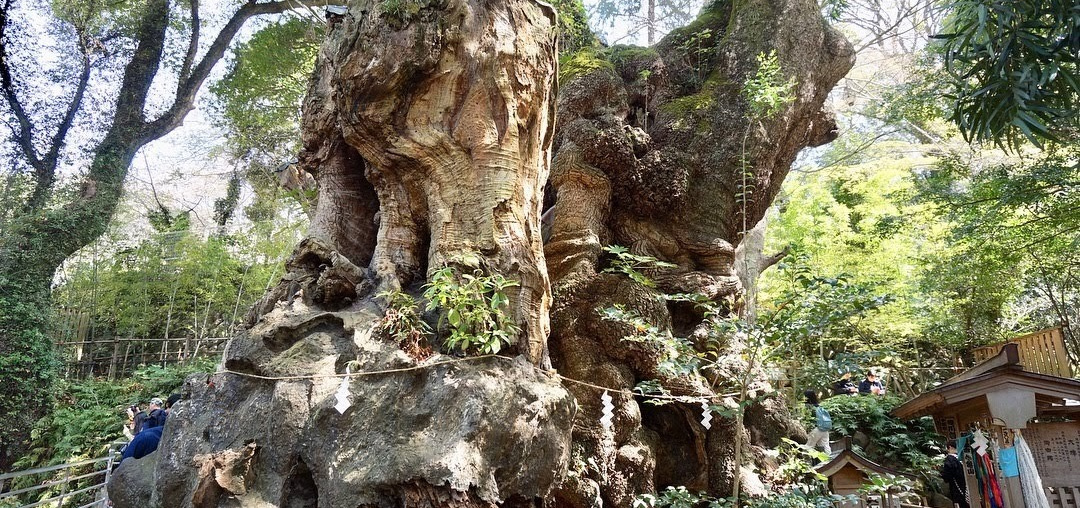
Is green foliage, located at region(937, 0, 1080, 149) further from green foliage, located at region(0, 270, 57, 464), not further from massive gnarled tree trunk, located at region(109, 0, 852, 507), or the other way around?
green foliage, located at region(0, 270, 57, 464)

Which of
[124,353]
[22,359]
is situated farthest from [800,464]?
[124,353]

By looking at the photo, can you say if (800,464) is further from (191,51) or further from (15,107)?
(15,107)

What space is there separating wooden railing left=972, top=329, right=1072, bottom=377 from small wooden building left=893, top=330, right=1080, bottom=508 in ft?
5.23

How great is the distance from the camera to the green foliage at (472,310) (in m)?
3.43

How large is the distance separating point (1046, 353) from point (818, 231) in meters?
5.30

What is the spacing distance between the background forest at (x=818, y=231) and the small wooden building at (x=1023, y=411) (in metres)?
1.18

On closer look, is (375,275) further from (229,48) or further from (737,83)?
(229,48)

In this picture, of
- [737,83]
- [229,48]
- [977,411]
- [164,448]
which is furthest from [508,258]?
[229,48]

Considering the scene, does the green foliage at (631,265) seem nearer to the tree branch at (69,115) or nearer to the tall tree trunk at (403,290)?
the tall tree trunk at (403,290)

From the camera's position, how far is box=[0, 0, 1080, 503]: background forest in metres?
7.87

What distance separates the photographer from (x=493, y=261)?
154 inches

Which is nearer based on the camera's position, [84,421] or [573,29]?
[573,29]

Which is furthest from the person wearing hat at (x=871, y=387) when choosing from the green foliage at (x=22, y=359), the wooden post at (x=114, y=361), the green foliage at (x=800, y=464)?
the wooden post at (x=114, y=361)

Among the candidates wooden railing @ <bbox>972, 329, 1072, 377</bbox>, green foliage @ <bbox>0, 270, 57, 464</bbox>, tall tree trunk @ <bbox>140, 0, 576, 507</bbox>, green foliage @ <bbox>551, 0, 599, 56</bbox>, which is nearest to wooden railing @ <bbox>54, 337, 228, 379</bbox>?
green foliage @ <bbox>0, 270, 57, 464</bbox>
